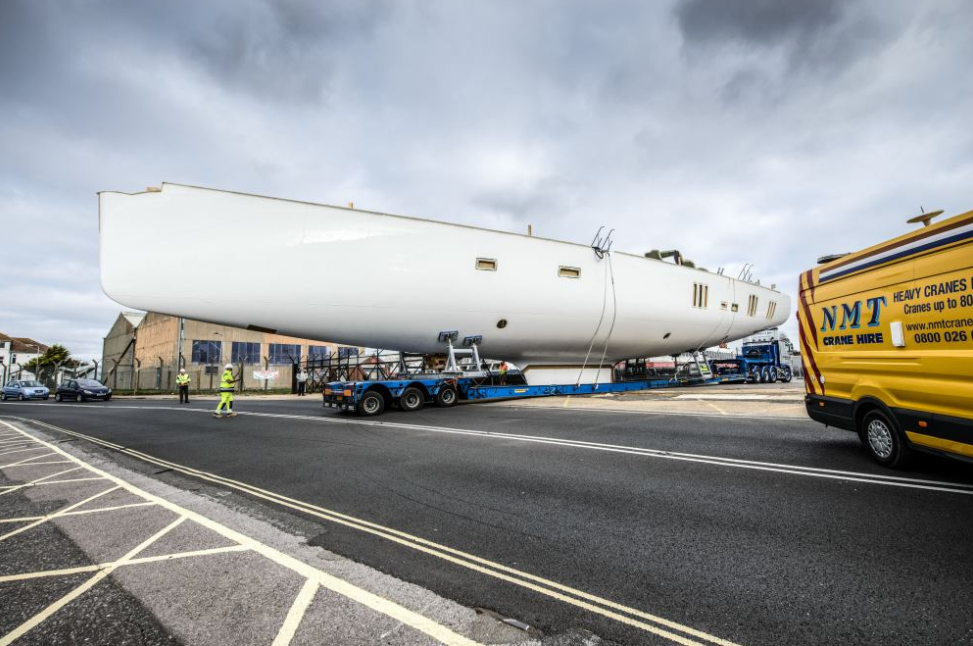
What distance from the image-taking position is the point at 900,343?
15.3 feet

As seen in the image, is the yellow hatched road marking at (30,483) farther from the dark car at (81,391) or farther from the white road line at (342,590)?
the dark car at (81,391)

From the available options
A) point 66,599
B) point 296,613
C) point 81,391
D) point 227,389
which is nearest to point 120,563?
point 66,599

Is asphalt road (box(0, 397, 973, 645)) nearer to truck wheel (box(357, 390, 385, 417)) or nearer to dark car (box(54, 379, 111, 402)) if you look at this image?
truck wheel (box(357, 390, 385, 417))

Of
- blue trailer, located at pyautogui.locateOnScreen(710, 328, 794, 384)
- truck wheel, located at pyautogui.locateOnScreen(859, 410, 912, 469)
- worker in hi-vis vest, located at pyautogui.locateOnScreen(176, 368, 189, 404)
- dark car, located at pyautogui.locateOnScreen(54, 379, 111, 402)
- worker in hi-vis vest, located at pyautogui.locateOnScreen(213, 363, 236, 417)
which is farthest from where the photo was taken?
dark car, located at pyautogui.locateOnScreen(54, 379, 111, 402)

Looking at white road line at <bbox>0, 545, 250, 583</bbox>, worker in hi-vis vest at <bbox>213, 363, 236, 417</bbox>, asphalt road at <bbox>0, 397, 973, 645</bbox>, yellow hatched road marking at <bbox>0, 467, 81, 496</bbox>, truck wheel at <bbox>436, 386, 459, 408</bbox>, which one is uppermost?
worker in hi-vis vest at <bbox>213, 363, 236, 417</bbox>

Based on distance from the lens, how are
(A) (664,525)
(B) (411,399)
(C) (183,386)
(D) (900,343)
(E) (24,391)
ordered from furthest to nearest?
(E) (24,391) < (C) (183,386) < (B) (411,399) < (D) (900,343) < (A) (664,525)

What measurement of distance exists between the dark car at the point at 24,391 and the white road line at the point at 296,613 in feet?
114

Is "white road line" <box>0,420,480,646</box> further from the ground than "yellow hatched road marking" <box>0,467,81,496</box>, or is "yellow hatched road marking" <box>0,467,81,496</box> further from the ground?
"yellow hatched road marking" <box>0,467,81,496</box>

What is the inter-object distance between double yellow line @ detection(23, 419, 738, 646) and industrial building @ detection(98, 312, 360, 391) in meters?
28.5

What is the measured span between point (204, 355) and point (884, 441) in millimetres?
40027

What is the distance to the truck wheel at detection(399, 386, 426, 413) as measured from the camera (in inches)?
467

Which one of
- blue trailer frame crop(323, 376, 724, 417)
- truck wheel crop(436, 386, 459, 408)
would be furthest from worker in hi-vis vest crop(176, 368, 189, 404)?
truck wheel crop(436, 386, 459, 408)

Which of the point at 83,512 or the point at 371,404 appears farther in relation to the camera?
the point at 371,404

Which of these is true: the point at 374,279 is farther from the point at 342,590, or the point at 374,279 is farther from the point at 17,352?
the point at 17,352
